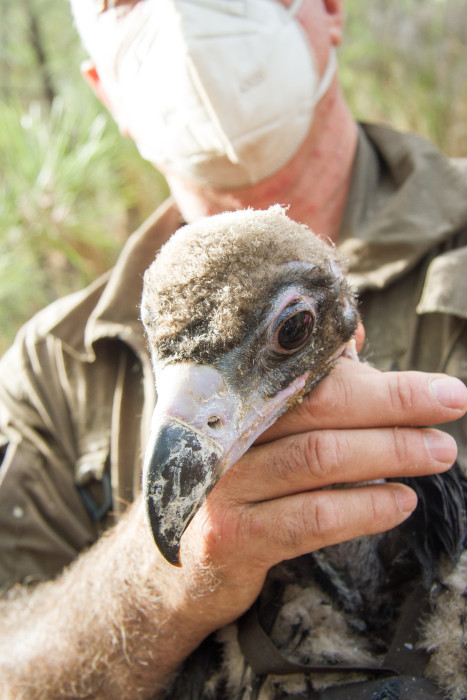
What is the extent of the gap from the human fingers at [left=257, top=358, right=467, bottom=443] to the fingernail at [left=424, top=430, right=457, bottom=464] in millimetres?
47

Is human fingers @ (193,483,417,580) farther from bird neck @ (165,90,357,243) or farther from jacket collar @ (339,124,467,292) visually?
bird neck @ (165,90,357,243)

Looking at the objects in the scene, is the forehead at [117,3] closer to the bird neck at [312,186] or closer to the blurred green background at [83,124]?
the bird neck at [312,186]

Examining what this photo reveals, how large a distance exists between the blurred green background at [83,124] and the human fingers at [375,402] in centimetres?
375

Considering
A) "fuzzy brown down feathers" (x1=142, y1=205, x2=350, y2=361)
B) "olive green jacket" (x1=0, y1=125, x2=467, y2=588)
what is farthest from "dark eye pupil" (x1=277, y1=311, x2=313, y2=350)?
"olive green jacket" (x1=0, y1=125, x2=467, y2=588)

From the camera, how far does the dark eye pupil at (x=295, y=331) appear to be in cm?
170

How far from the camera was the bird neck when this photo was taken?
2768 millimetres

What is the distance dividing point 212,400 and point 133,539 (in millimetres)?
860

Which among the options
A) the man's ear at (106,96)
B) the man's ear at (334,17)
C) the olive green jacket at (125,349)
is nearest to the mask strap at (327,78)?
the man's ear at (334,17)

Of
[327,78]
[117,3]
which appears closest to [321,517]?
[327,78]

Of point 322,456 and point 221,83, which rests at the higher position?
point 221,83

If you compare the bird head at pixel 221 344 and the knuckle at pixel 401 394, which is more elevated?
the bird head at pixel 221 344

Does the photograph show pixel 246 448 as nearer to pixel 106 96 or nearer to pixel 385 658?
pixel 385 658

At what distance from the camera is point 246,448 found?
1655 millimetres

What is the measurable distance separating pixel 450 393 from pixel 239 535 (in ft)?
2.42
